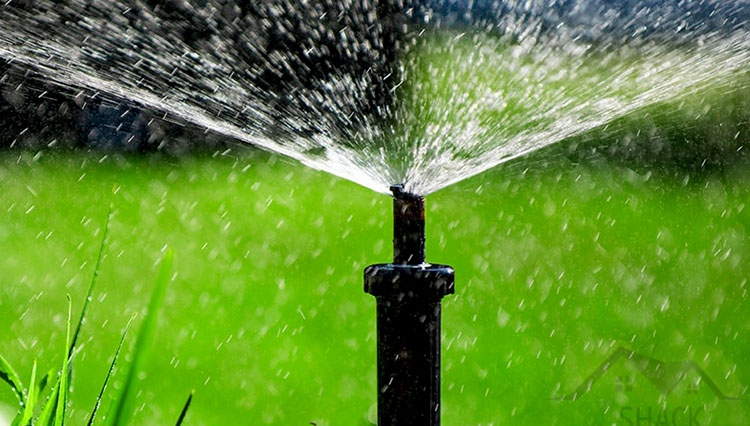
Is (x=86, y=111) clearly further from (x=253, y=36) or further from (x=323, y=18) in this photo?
(x=323, y=18)

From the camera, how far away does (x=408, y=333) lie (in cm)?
101

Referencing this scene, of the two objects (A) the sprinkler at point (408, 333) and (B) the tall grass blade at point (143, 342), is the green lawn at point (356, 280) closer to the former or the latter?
(A) the sprinkler at point (408, 333)

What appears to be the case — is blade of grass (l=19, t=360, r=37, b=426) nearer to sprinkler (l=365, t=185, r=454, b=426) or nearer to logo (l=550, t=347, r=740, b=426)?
sprinkler (l=365, t=185, r=454, b=426)

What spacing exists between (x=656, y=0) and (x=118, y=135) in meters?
2.67

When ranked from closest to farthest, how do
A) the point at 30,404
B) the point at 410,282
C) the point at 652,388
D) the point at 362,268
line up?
the point at 30,404, the point at 410,282, the point at 652,388, the point at 362,268

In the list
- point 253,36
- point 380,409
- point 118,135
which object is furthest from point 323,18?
point 380,409

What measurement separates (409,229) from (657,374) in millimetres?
2465

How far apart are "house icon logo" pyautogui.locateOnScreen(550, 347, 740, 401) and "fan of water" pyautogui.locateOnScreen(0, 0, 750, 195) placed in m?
0.98

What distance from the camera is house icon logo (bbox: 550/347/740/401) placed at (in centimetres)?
312

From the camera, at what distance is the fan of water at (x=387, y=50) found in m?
3.06

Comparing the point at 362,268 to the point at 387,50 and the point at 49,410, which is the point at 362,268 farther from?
the point at 49,410

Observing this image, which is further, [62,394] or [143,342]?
[62,394]

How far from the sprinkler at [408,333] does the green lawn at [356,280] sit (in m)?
1.89

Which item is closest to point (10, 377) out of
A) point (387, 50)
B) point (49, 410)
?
point (49, 410)
